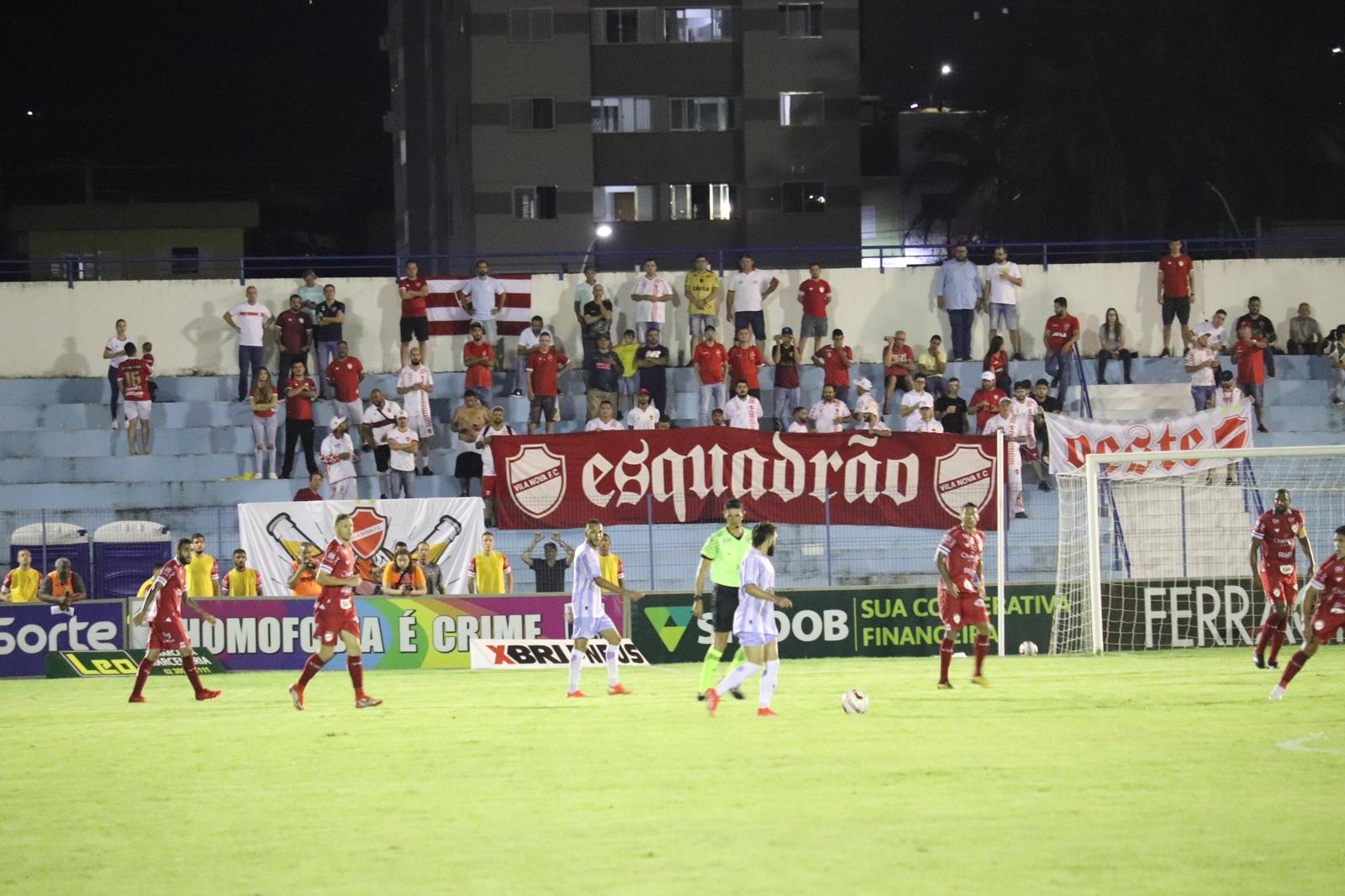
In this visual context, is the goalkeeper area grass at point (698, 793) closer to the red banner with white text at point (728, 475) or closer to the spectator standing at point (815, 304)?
the red banner with white text at point (728, 475)

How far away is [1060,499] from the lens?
25688mm

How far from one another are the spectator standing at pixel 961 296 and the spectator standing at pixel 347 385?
37.9 ft

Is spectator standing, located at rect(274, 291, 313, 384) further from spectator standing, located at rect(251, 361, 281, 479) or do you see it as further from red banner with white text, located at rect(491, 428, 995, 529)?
red banner with white text, located at rect(491, 428, 995, 529)

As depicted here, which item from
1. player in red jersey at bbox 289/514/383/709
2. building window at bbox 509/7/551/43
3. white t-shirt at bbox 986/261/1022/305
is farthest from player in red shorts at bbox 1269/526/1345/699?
building window at bbox 509/7/551/43

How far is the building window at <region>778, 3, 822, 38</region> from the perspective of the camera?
53031mm

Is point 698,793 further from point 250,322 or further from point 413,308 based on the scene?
point 250,322

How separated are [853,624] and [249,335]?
13.4 m

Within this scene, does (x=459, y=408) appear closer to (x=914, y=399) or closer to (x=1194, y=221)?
(x=914, y=399)

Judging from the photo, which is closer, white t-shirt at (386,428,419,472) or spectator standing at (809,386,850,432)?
white t-shirt at (386,428,419,472)

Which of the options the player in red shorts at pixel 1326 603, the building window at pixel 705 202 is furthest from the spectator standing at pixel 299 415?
the building window at pixel 705 202

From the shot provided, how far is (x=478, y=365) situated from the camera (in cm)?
2959

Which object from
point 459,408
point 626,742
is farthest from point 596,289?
point 626,742

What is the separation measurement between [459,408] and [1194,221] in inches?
1311

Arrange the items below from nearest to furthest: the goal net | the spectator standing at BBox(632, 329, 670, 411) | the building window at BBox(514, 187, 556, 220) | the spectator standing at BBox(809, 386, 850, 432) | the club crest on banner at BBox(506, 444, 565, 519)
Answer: the goal net < the club crest on banner at BBox(506, 444, 565, 519) < the spectator standing at BBox(809, 386, 850, 432) < the spectator standing at BBox(632, 329, 670, 411) < the building window at BBox(514, 187, 556, 220)
